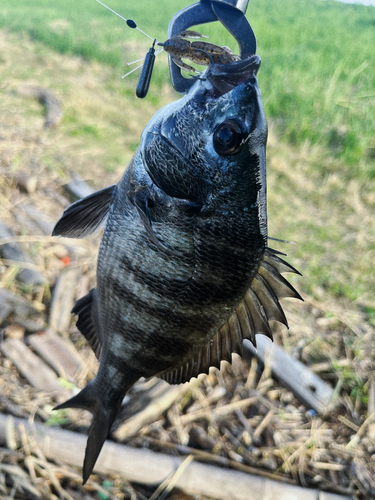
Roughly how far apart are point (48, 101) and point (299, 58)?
6278mm

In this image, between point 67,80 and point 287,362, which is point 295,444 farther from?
point 67,80

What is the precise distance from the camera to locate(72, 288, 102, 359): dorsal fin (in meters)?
1.45

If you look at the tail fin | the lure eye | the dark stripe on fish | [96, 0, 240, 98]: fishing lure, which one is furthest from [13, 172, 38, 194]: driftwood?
the lure eye

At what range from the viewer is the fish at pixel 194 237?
99cm

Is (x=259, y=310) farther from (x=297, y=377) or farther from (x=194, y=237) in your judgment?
(x=297, y=377)

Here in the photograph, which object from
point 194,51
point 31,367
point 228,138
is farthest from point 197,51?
point 31,367

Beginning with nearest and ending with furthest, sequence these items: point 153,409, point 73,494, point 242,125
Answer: point 242,125 < point 73,494 < point 153,409

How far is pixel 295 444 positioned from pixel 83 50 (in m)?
11.3

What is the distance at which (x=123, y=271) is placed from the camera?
117 cm

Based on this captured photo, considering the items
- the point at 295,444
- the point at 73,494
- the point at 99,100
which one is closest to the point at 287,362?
the point at 295,444

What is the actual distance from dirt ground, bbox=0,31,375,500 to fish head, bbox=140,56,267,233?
1.65m

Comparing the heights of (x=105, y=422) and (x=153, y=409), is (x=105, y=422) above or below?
above

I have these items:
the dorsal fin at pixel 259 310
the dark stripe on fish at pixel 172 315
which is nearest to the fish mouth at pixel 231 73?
the dorsal fin at pixel 259 310

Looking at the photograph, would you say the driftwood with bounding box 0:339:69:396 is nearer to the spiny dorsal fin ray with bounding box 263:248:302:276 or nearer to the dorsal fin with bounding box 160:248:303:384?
the dorsal fin with bounding box 160:248:303:384
